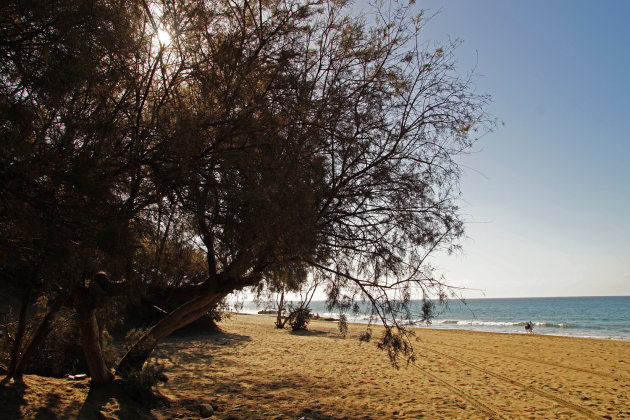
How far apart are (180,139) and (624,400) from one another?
10.8 m

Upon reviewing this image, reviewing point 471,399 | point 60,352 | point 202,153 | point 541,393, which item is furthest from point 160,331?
point 541,393

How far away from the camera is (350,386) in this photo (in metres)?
10.0

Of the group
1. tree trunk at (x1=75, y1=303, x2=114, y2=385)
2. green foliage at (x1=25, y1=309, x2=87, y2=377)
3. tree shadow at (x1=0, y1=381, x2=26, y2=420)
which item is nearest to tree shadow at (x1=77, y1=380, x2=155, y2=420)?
tree trunk at (x1=75, y1=303, x2=114, y2=385)

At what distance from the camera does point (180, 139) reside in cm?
388

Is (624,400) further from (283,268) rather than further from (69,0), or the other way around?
(69,0)

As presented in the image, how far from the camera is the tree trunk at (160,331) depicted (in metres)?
7.21

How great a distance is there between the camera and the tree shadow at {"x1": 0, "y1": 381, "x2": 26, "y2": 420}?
16.4 feet

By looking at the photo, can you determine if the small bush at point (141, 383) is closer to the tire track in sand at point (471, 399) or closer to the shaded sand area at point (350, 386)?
the shaded sand area at point (350, 386)

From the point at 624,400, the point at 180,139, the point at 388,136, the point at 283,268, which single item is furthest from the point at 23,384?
the point at 624,400

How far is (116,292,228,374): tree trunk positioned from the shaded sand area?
2.34 feet

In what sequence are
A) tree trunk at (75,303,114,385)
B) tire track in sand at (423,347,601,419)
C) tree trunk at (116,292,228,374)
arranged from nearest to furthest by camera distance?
1. tree trunk at (75,303,114,385)
2. tree trunk at (116,292,228,374)
3. tire track in sand at (423,347,601,419)

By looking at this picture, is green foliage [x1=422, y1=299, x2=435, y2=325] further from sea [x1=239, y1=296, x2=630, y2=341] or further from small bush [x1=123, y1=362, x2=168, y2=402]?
small bush [x1=123, y1=362, x2=168, y2=402]

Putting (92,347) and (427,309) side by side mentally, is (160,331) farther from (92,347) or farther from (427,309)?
(427,309)

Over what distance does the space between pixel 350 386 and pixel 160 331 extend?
466cm
